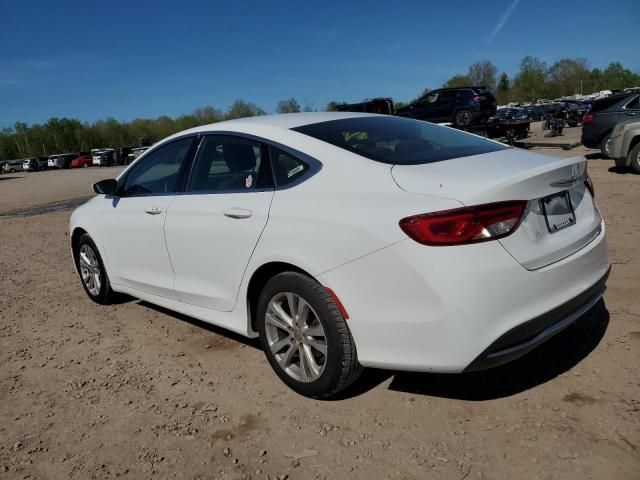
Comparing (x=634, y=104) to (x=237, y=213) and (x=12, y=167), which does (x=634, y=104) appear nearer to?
(x=237, y=213)

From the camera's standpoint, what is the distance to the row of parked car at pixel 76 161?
5122cm

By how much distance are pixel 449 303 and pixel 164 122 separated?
398 ft

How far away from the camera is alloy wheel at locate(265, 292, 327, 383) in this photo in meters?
2.83

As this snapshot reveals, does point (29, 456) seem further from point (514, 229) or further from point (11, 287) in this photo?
point (11, 287)

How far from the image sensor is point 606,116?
1301 centimetres

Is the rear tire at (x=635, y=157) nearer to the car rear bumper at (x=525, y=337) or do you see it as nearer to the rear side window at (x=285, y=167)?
the car rear bumper at (x=525, y=337)

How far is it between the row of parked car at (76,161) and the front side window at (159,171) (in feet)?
143

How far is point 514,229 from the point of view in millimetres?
2340

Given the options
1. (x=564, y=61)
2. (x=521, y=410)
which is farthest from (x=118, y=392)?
(x=564, y=61)

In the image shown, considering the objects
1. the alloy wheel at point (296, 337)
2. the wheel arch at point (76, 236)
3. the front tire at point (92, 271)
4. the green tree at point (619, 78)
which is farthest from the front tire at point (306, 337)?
the green tree at point (619, 78)

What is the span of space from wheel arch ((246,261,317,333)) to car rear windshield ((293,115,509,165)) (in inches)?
28.5

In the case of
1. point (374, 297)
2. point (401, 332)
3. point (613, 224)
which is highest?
point (374, 297)

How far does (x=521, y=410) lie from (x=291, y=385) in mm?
1254

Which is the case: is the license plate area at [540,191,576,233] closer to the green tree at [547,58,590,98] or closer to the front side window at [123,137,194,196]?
the front side window at [123,137,194,196]
